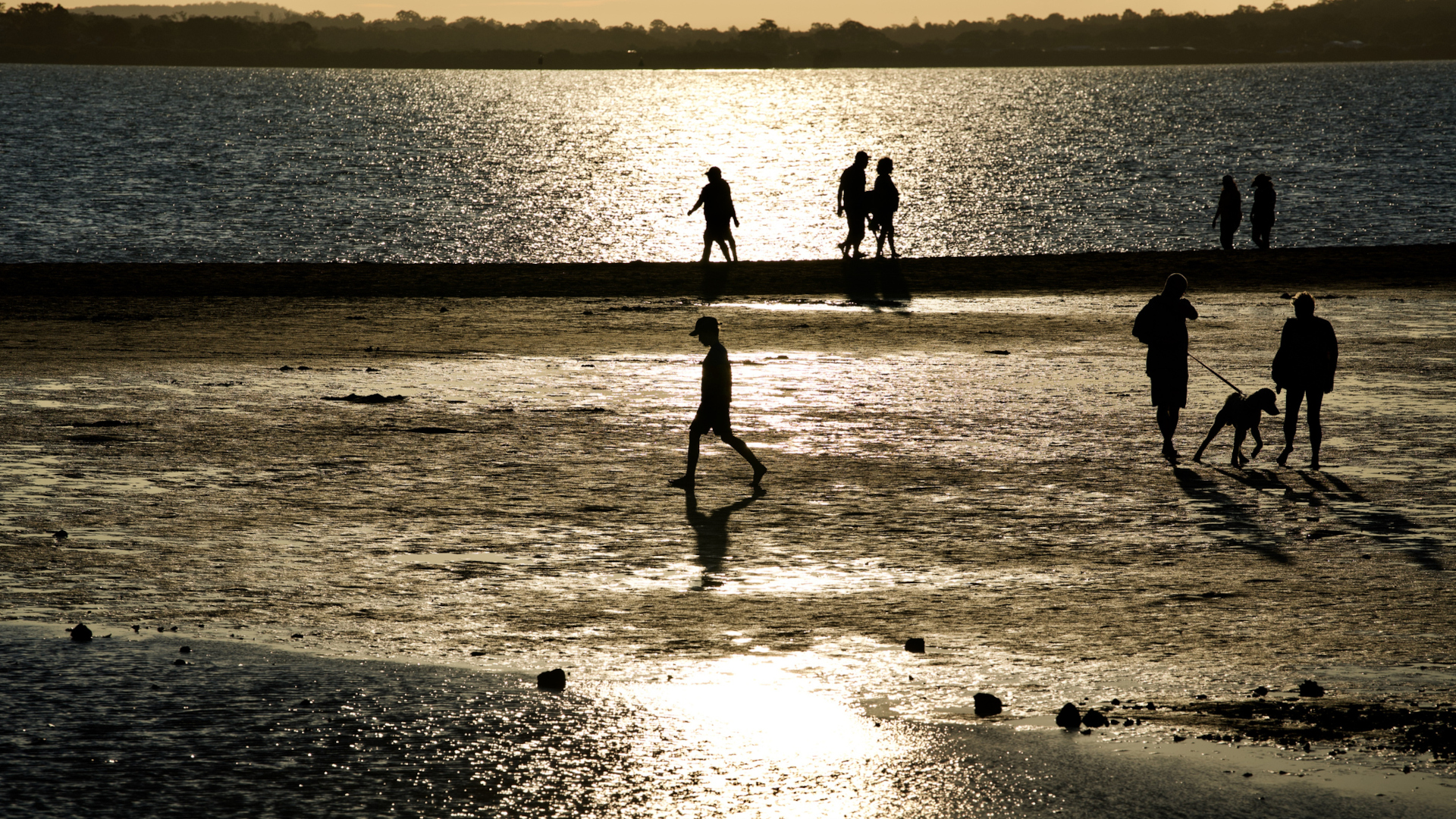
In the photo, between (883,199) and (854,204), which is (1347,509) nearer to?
(883,199)

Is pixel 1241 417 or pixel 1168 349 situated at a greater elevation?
pixel 1168 349

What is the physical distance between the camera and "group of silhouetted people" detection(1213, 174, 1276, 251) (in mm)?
32125

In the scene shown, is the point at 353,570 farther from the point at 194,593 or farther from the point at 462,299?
the point at 462,299

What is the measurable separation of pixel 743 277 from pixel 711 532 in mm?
15960

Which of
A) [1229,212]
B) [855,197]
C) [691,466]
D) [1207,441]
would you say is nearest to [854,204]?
[855,197]

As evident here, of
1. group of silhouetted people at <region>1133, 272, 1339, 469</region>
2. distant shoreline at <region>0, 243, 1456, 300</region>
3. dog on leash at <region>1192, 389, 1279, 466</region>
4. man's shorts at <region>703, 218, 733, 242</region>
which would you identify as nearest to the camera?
dog on leash at <region>1192, 389, 1279, 466</region>

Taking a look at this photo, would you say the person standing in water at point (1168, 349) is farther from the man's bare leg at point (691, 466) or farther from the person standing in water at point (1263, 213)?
the person standing in water at point (1263, 213)

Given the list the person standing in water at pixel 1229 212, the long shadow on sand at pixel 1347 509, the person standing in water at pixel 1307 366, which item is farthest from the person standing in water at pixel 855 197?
the long shadow on sand at pixel 1347 509

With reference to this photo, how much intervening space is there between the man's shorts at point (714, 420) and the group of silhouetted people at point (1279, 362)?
3.73 metres

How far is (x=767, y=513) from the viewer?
1038 centimetres

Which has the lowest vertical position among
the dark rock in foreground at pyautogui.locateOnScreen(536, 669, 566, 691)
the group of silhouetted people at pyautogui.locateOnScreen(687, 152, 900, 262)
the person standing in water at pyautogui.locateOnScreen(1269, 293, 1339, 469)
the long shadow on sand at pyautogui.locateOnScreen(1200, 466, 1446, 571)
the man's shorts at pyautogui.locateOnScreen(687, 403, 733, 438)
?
the dark rock in foreground at pyautogui.locateOnScreen(536, 669, 566, 691)

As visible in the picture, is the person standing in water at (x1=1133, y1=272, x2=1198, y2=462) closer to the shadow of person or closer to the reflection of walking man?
the shadow of person

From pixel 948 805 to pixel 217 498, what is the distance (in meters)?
6.76

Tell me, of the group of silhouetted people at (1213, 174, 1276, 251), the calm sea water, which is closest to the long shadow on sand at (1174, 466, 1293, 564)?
the group of silhouetted people at (1213, 174, 1276, 251)
